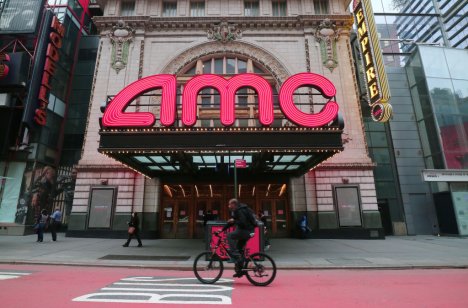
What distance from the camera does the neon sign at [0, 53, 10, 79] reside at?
2155cm

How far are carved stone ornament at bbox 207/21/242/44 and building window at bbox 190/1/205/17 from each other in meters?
2.47

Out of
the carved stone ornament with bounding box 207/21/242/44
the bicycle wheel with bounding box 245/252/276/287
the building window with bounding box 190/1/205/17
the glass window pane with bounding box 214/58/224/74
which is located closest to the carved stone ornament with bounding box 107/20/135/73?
the building window with bounding box 190/1/205/17

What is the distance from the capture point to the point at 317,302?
563 cm

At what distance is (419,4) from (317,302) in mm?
123806

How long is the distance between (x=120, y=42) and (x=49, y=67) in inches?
248

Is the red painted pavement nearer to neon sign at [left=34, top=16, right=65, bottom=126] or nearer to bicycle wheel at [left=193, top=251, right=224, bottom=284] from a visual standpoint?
bicycle wheel at [left=193, top=251, right=224, bottom=284]

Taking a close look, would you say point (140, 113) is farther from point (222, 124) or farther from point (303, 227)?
point (303, 227)

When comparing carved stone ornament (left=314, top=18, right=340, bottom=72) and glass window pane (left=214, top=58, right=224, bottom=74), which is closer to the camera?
carved stone ornament (left=314, top=18, right=340, bottom=72)

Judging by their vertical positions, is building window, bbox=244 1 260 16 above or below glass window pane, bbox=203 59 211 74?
above

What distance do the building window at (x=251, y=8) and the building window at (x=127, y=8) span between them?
10.3 metres

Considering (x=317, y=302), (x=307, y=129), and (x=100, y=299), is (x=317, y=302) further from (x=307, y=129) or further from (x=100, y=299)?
(x=307, y=129)

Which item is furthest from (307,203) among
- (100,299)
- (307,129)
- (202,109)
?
(100,299)

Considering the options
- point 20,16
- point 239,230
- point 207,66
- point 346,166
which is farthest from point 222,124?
point 20,16

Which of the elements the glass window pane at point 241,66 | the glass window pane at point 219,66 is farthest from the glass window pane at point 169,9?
the glass window pane at point 241,66
